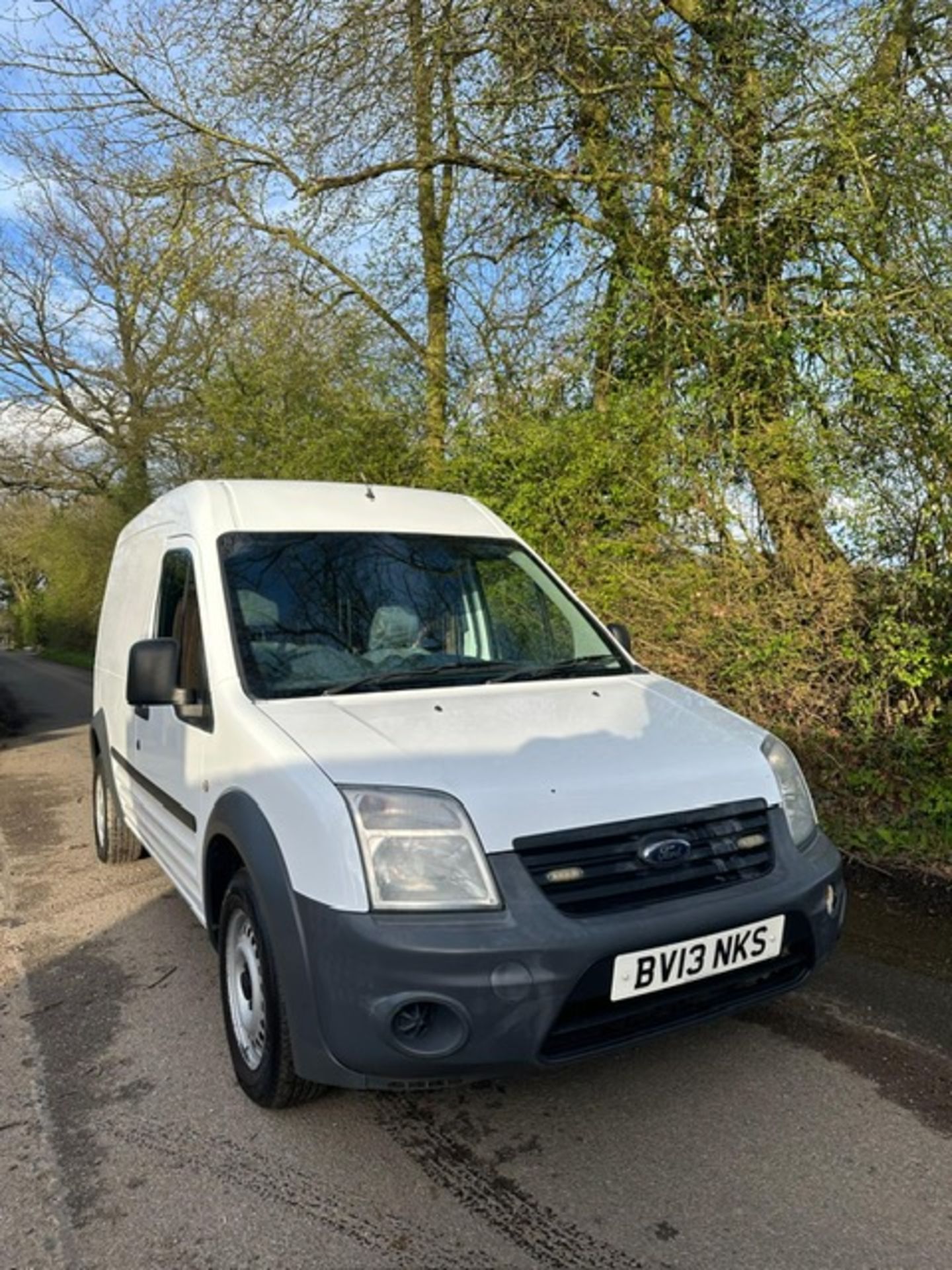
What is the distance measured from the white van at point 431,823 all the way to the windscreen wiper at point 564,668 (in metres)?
0.02

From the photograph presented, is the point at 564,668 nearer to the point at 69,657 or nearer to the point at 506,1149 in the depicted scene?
the point at 506,1149

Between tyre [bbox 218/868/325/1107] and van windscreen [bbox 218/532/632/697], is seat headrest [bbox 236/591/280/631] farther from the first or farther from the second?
tyre [bbox 218/868/325/1107]

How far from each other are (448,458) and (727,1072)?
6.65 meters

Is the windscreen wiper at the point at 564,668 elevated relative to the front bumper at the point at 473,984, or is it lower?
elevated

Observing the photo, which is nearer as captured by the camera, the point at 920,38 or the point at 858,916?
the point at 858,916

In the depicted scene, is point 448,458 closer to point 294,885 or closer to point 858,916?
point 858,916

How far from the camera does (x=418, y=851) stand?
2342 mm

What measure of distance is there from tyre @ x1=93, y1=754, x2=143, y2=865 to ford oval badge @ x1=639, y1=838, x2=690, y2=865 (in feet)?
12.5

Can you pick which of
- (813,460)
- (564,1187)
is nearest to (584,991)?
(564,1187)

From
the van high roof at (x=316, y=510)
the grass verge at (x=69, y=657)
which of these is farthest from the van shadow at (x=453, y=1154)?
the grass verge at (x=69, y=657)

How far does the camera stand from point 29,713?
15.0 metres

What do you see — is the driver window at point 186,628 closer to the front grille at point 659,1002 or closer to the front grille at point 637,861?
the front grille at point 637,861

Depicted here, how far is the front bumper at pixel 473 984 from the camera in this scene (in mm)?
2229

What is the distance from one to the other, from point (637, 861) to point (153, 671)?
1833mm
